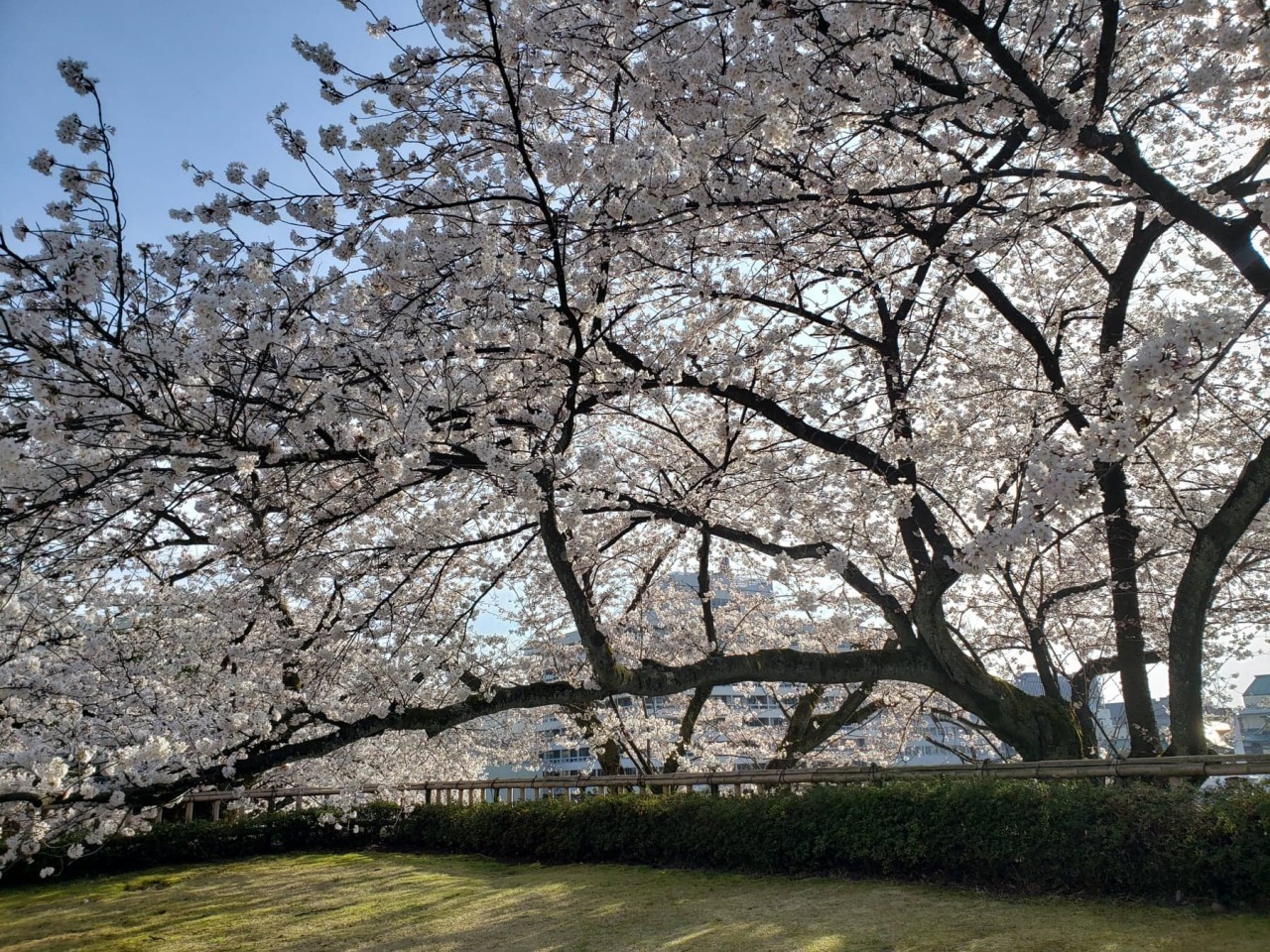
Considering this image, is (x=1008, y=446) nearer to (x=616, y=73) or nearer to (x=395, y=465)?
(x=616, y=73)

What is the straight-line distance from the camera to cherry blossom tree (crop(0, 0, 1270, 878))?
4.11 meters

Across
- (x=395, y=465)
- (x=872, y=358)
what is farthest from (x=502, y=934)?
(x=872, y=358)

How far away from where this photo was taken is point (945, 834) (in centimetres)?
606

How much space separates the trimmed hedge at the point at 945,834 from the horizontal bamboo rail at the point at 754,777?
20 centimetres

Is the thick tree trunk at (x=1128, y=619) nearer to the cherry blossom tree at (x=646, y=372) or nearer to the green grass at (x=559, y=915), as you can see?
the cherry blossom tree at (x=646, y=372)

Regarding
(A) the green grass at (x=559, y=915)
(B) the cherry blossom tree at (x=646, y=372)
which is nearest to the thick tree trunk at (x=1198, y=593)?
(B) the cherry blossom tree at (x=646, y=372)

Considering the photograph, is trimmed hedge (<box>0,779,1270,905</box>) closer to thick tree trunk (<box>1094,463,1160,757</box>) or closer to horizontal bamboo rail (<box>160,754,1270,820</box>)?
horizontal bamboo rail (<box>160,754,1270,820</box>)

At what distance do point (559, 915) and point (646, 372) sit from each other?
423cm

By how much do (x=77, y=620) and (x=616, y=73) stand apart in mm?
8660

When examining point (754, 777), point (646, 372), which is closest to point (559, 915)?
point (754, 777)

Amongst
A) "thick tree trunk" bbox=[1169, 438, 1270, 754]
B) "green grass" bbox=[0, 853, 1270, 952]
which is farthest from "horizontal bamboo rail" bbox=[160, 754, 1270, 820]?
"green grass" bbox=[0, 853, 1270, 952]

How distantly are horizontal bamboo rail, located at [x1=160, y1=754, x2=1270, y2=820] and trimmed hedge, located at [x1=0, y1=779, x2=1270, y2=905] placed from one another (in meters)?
0.20

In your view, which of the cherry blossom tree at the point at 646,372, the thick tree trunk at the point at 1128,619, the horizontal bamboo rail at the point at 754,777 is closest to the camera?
the cherry blossom tree at the point at 646,372

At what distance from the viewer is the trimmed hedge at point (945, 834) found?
486 centimetres
